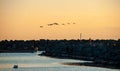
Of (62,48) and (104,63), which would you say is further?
(62,48)

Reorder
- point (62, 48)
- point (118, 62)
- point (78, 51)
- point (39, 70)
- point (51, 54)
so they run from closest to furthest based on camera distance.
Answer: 1. point (39, 70)
2. point (118, 62)
3. point (78, 51)
4. point (51, 54)
5. point (62, 48)

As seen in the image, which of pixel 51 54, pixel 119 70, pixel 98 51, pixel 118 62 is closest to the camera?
pixel 119 70

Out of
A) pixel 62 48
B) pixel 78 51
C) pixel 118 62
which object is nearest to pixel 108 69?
pixel 118 62

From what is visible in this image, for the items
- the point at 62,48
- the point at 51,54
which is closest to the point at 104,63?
the point at 51,54

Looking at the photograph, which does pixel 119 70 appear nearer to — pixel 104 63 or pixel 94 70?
pixel 94 70

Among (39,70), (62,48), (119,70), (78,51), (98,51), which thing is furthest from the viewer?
(62,48)

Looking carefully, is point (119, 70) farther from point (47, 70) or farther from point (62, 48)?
point (62, 48)

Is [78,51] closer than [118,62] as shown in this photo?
No

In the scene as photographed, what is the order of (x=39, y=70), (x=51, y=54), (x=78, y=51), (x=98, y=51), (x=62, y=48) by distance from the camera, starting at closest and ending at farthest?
(x=39, y=70) < (x=98, y=51) < (x=78, y=51) < (x=51, y=54) < (x=62, y=48)
